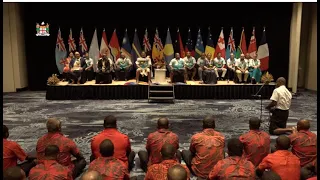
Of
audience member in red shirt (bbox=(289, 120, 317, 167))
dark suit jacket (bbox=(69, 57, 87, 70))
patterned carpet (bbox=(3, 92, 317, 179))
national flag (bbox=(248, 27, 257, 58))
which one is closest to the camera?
audience member in red shirt (bbox=(289, 120, 317, 167))

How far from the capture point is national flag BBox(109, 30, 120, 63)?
1218 centimetres

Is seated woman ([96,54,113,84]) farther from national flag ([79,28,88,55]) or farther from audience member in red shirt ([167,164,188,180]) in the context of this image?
audience member in red shirt ([167,164,188,180])

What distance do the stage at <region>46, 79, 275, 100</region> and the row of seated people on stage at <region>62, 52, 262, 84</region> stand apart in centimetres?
36

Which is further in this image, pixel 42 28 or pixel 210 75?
pixel 42 28

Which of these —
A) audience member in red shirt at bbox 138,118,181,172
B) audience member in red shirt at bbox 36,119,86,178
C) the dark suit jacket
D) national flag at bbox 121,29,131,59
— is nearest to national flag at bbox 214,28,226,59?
national flag at bbox 121,29,131,59

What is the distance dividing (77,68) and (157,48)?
9.58 ft

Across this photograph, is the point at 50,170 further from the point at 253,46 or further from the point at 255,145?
the point at 253,46

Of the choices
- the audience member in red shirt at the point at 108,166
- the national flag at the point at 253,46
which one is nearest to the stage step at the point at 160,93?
the national flag at the point at 253,46

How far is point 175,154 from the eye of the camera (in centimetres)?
414

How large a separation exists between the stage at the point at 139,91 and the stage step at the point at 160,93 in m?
0.19

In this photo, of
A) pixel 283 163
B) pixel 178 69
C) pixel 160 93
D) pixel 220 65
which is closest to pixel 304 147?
pixel 283 163

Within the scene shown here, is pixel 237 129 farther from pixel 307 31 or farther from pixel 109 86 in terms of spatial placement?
pixel 307 31

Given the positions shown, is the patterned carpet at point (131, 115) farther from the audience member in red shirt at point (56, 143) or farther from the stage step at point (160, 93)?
the audience member in red shirt at point (56, 143)

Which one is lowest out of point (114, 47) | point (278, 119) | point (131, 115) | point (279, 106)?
point (131, 115)
